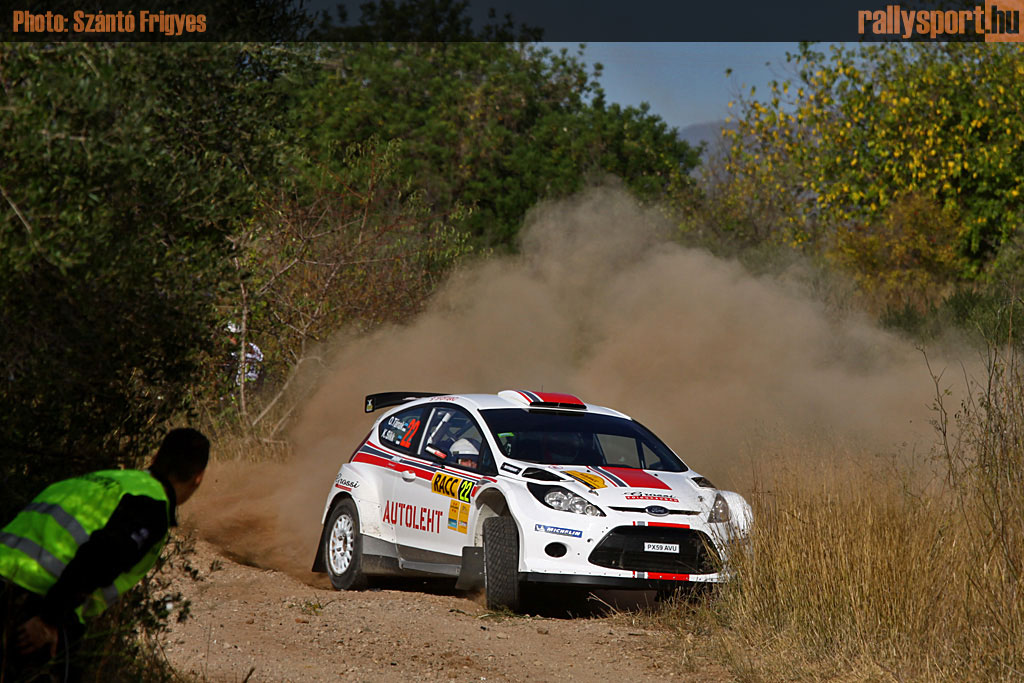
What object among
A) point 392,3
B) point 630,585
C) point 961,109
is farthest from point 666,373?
point 392,3

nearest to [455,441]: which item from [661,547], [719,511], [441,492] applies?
[441,492]

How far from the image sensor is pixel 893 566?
7.36 m

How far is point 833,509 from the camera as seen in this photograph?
7.82m

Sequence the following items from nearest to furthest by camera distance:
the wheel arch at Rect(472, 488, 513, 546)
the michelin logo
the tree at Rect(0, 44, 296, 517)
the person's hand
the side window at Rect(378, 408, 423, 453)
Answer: the person's hand < the tree at Rect(0, 44, 296, 517) < the michelin logo < the wheel arch at Rect(472, 488, 513, 546) < the side window at Rect(378, 408, 423, 453)

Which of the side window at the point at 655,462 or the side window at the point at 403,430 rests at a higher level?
the side window at the point at 403,430

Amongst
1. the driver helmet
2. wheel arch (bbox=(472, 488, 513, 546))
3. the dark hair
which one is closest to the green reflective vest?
the dark hair

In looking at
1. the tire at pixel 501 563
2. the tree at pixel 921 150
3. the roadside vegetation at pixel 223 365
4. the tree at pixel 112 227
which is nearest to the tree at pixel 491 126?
the tree at pixel 921 150

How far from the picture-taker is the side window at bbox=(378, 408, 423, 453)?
35.4 feet

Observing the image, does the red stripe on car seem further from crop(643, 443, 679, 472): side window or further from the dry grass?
the dry grass

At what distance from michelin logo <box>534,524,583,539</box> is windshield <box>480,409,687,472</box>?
2.63ft

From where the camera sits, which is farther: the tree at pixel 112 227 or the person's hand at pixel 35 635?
the tree at pixel 112 227

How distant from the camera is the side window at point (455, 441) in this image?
32.8 feet

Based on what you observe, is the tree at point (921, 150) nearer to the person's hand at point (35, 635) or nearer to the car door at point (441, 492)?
the car door at point (441, 492)

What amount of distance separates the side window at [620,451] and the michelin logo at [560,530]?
3.80 ft
